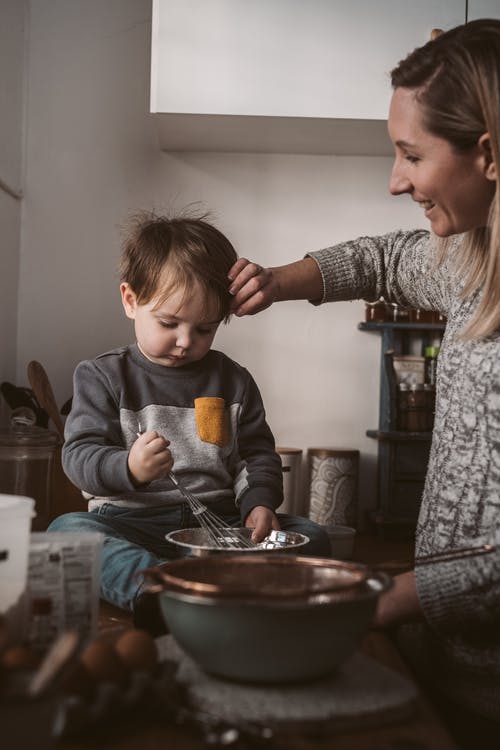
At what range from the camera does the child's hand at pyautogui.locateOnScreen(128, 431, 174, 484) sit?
100 cm

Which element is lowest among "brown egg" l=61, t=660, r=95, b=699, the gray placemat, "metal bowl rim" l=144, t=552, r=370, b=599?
the gray placemat

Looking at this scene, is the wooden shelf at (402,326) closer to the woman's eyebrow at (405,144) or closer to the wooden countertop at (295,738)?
the woman's eyebrow at (405,144)

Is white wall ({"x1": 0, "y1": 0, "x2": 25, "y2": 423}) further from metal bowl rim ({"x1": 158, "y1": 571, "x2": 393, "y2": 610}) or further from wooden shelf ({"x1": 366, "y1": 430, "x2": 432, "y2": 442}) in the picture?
metal bowl rim ({"x1": 158, "y1": 571, "x2": 393, "y2": 610})

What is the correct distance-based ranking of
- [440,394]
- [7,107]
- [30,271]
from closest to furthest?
[440,394] < [7,107] < [30,271]

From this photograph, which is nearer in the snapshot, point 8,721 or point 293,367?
point 8,721

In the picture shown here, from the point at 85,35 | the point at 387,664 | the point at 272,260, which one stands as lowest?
the point at 387,664

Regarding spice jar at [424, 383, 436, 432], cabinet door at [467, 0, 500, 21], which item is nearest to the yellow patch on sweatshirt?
spice jar at [424, 383, 436, 432]

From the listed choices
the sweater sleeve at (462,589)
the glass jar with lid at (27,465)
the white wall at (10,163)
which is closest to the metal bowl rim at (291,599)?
the sweater sleeve at (462,589)

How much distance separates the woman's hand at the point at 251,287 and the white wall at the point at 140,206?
3.40 feet

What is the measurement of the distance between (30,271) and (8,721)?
6.30ft

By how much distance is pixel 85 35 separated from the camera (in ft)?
7.25

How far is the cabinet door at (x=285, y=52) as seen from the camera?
183cm

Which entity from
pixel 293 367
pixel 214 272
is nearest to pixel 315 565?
pixel 214 272

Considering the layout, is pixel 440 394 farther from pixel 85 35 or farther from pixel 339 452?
pixel 85 35
